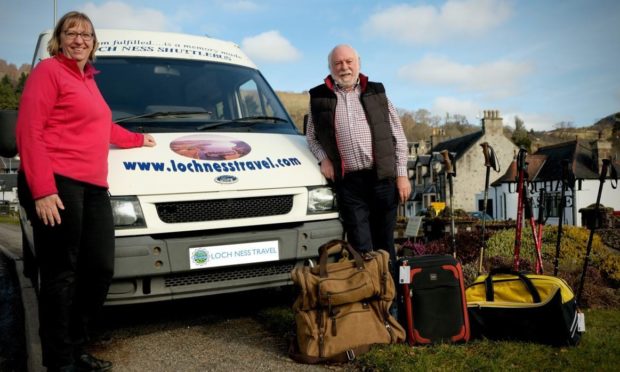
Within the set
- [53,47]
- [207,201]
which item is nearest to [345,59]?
[207,201]

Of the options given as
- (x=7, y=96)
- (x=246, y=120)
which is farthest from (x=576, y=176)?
(x=7, y=96)

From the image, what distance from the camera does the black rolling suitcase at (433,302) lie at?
11.5 ft

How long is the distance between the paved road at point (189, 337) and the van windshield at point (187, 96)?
1.62 meters

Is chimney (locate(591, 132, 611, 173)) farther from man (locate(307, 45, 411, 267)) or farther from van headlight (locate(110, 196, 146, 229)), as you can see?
van headlight (locate(110, 196, 146, 229))

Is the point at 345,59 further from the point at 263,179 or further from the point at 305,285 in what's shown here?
the point at 305,285

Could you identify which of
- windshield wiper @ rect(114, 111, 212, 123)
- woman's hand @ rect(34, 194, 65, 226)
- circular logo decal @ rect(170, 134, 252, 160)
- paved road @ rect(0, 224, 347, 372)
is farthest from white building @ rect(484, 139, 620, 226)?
woman's hand @ rect(34, 194, 65, 226)

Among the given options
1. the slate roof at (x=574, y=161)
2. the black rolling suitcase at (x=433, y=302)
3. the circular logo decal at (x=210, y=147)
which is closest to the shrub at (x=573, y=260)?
the black rolling suitcase at (x=433, y=302)

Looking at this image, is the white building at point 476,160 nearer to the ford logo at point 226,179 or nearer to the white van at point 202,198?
the white van at point 202,198

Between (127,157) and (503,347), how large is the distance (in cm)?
288

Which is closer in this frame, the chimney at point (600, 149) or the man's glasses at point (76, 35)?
the man's glasses at point (76, 35)

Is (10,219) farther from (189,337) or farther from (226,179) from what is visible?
(226,179)

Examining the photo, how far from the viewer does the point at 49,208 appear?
2.84 m

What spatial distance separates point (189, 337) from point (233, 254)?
781mm

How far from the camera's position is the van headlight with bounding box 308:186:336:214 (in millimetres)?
3992
